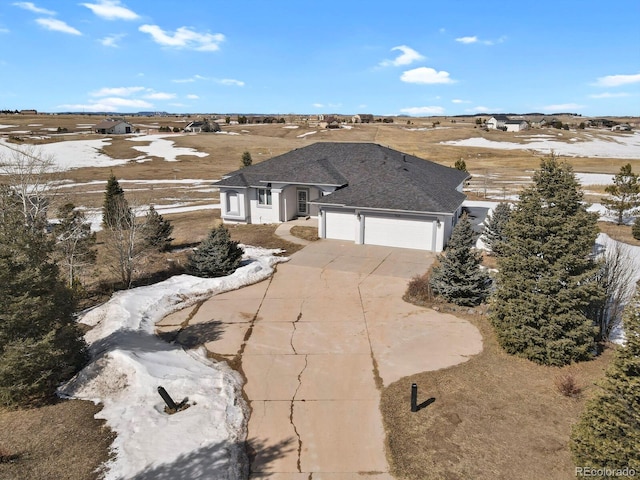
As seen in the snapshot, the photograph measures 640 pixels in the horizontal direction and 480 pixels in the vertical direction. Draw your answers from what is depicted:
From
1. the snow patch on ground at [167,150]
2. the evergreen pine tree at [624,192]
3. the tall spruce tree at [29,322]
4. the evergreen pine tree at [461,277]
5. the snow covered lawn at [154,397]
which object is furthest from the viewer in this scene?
the snow patch on ground at [167,150]

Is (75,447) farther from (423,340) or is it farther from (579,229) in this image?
(579,229)

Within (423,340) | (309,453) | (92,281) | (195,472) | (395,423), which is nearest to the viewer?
(195,472)

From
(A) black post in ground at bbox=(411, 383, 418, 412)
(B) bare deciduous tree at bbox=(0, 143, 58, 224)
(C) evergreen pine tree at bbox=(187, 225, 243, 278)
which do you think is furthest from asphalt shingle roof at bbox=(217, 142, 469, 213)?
(A) black post in ground at bbox=(411, 383, 418, 412)

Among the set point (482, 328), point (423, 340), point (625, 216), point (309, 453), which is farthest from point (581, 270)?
point (625, 216)

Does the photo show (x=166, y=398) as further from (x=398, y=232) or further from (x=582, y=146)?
(x=582, y=146)

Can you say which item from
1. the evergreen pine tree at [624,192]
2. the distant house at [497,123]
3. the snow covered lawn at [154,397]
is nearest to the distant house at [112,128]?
the distant house at [497,123]

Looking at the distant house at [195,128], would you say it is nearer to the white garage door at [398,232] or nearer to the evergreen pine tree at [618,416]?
the white garage door at [398,232]

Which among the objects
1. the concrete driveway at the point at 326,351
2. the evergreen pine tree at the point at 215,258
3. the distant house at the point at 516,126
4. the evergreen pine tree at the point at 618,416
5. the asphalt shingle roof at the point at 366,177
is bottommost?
the concrete driveway at the point at 326,351

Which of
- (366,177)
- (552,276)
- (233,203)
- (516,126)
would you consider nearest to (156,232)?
(233,203)
